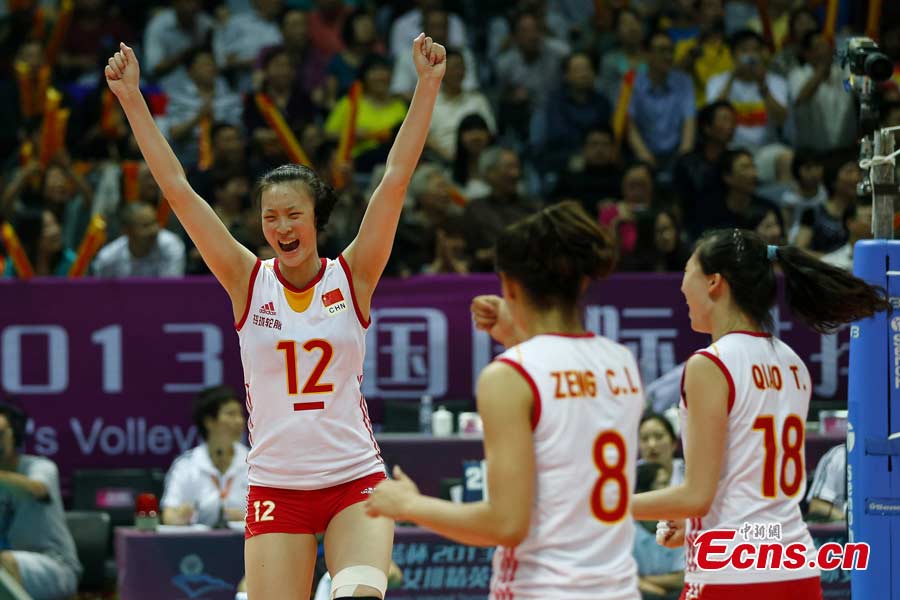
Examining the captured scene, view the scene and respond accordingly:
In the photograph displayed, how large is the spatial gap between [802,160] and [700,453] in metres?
8.73

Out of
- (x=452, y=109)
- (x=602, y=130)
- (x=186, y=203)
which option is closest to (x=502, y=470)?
(x=186, y=203)

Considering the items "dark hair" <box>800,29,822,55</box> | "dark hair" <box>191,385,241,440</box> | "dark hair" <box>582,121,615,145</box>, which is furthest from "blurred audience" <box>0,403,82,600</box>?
"dark hair" <box>800,29,822,55</box>

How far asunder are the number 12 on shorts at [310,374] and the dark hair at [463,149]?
7298mm

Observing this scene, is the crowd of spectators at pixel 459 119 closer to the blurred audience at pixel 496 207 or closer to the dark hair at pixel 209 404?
the blurred audience at pixel 496 207

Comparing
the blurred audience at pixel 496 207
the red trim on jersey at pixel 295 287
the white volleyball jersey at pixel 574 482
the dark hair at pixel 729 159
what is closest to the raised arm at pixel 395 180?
the red trim on jersey at pixel 295 287

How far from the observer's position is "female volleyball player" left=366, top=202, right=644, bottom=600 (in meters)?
3.51

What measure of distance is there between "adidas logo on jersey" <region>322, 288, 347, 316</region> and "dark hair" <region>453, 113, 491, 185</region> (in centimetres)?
713

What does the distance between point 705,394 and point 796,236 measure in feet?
25.1

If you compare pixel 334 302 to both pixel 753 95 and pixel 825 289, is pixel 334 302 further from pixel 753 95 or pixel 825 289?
pixel 753 95

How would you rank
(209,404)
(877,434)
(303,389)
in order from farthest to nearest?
(209,404) → (877,434) → (303,389)

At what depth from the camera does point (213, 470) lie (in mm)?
Answer: 9227

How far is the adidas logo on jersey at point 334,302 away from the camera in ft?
17.5

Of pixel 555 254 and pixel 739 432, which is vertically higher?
pixel 555 254

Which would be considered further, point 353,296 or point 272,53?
point 272,53
